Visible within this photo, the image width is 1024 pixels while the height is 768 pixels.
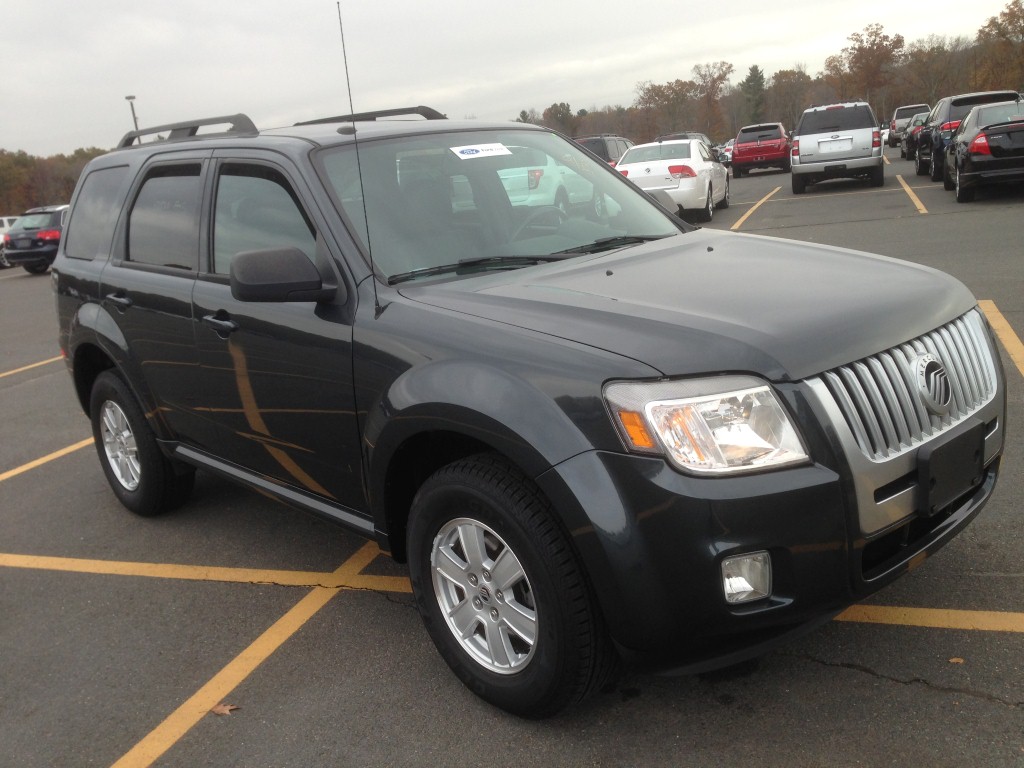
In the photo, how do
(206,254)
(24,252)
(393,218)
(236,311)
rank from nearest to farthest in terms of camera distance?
(393,218) < (236,311) < (206,254) < (24,252)

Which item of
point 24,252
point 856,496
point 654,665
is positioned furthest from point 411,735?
point 24,252

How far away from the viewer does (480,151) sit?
3.97 m

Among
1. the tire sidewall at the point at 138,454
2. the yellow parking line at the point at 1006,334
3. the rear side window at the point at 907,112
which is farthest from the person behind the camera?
the rear side window at the point at 907,112

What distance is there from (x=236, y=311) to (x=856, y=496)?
2419 mm

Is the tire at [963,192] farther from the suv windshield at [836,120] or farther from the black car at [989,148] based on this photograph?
the suv windshield at [836,120]

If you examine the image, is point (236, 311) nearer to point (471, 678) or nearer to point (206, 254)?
point (206, 254)

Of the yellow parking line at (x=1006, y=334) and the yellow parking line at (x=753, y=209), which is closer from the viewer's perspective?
the yellow parking line at (x=1006, y=334)

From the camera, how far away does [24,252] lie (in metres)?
24.5

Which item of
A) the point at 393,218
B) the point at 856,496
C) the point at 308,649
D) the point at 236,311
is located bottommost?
the point at 308,649

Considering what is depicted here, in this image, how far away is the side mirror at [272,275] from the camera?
318 centimetres

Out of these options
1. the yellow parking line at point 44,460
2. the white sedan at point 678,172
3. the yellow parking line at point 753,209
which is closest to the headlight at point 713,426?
the yellow parking line at point 44,460

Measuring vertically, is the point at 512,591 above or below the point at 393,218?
below

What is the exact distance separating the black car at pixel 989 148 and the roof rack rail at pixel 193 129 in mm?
13401

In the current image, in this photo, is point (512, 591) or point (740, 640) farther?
point (512, 591)
